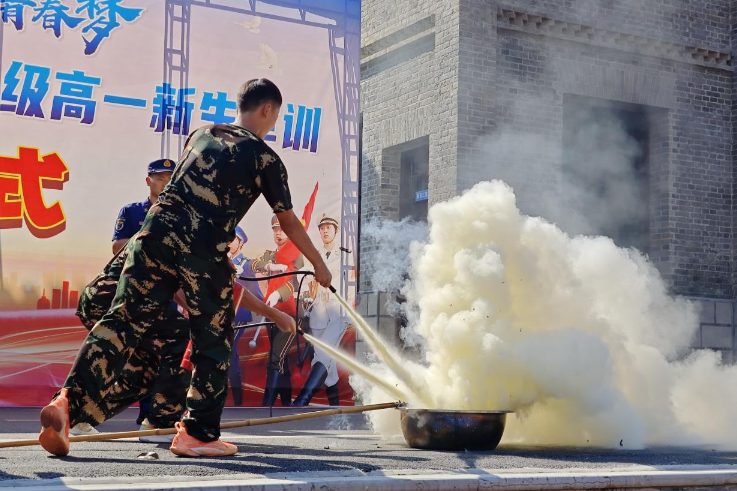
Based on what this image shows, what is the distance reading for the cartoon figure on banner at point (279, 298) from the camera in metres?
10.6

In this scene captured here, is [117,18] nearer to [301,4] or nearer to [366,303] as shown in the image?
[301,4]

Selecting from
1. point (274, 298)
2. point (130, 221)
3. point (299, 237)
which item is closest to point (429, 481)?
point (299, 237)

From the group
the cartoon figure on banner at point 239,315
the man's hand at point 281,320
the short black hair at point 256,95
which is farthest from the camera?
the cartoon figure on banner at point 239,315

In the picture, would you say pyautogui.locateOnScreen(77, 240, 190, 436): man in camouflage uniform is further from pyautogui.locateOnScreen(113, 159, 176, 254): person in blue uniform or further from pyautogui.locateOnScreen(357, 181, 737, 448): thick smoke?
pyautogui.locateOnScreen(357, 181, 737, 448): thick smoke

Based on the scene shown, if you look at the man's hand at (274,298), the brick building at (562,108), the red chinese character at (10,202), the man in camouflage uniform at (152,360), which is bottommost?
the man in camouflage uniform at (152,360)

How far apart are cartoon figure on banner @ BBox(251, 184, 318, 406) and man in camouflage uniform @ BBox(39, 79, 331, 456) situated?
17.7ft

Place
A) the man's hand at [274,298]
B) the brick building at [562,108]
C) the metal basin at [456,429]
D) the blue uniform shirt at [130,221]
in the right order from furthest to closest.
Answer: the brick building at [562,108], the man's hand at [274,298], the blue uniform shirt at [130,221], the metal basin at [456,429]

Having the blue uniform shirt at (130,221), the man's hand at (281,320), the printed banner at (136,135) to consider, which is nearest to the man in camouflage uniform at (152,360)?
the man's hand at (281,320)

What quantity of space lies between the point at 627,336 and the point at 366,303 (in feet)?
14.9

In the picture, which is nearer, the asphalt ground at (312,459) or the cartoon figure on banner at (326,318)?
the asphalt ground at (312,459)

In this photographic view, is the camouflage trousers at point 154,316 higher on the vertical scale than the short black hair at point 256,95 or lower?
lower

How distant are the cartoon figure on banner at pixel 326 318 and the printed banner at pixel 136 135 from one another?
0.05 feet

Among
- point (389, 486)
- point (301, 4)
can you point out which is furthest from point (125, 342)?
point (301, 4)

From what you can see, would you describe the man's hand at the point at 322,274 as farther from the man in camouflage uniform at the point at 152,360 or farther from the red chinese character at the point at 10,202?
the red chinese character at the point at 10,202
